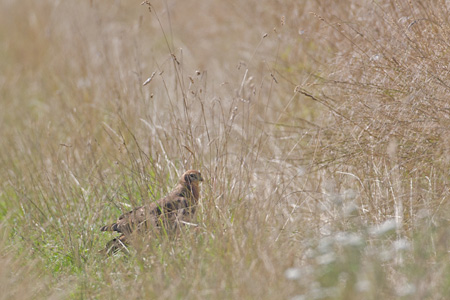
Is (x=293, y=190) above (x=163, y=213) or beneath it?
beneath

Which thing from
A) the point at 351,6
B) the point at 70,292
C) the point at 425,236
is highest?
the point at 351,6

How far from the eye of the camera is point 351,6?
564 cm

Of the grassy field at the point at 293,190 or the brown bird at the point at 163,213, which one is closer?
the grassy field at the point at 293,190

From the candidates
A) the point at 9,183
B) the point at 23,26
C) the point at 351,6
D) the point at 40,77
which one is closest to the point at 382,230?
the point at 351,6

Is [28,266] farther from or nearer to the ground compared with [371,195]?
farther from the ground

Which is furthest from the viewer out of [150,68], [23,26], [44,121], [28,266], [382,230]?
[23,26]

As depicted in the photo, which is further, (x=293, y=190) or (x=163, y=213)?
(x=293, y=190)

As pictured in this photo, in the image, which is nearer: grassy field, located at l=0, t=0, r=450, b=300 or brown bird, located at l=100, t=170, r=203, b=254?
grassy field, located at l=0, t=0, r=450, b=300

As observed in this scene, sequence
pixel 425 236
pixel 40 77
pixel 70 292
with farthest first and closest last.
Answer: pixel 40 77 → pixel 70 292 → pixel 425 236

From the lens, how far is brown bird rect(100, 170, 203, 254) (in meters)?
4.56

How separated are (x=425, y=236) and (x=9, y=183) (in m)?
3.67

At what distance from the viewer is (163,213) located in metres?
4.61

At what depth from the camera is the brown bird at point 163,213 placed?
456cm

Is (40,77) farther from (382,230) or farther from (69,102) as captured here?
(382,230)
